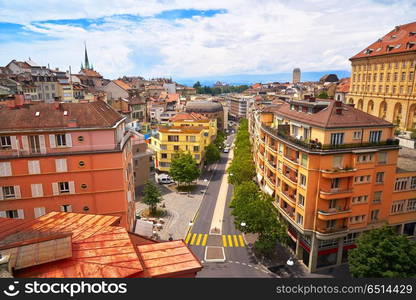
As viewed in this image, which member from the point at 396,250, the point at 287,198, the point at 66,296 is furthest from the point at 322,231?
the point at 66,296

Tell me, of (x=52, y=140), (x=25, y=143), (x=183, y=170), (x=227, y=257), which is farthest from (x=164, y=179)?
(x=25, y=143)

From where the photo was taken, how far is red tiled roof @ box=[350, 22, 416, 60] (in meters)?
84.6

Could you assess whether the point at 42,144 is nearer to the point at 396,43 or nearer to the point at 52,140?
the point at 52,140

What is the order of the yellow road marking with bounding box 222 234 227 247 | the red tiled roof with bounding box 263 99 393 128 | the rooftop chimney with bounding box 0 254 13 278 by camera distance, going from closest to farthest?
the rooftop chimney with bounding box 0 254 13 278 < the red tiled roof with bounding box 263 99 393 128 < the yellow road marking with bounding box 222 234 227 247

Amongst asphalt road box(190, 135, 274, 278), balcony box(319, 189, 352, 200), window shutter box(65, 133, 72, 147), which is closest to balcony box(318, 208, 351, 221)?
balcony box(319, 189, 352, 200)

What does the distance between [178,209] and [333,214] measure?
3470 cm

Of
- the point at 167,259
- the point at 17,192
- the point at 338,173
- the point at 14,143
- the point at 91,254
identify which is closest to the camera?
the point at 91,254

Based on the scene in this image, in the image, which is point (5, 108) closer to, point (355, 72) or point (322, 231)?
point (322, 231)

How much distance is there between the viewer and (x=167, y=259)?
17500mm

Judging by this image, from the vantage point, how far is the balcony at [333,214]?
4000cm

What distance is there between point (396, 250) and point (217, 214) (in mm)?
36862

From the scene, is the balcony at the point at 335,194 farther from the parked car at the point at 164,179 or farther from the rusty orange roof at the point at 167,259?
the parked car at the point at 164,179

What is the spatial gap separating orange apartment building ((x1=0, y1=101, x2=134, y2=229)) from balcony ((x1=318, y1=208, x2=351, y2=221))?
90.0ft

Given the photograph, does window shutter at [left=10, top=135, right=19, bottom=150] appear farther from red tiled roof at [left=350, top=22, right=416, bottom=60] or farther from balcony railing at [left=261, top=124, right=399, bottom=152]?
red tiled roof at [left=350, top=22, right=416, bottom=60]
